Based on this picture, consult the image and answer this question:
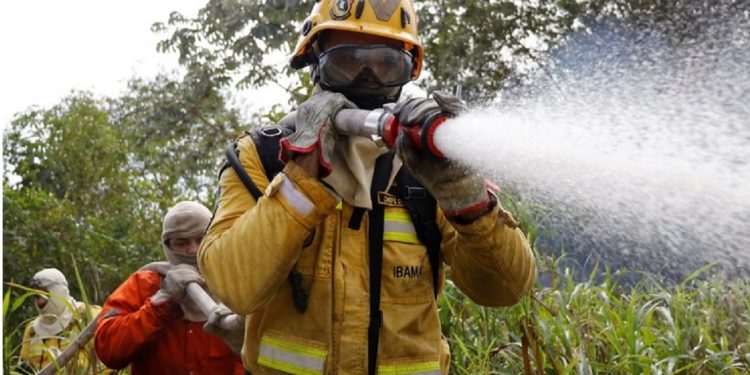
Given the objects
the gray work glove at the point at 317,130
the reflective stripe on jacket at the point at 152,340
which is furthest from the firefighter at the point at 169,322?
the gray work glove at the point at 317,130

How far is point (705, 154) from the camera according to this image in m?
2.27

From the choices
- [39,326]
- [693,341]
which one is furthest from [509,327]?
[39,326]

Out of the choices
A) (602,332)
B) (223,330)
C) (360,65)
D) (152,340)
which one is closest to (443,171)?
(360,65)

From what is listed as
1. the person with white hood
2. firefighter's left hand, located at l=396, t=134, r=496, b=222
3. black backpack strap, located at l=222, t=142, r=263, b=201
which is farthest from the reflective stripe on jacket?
firefighter's left hand, located at l=396, t=134, r=496, b=222

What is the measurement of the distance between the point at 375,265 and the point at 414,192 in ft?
0.79

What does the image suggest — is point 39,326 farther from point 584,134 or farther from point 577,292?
point 584,134

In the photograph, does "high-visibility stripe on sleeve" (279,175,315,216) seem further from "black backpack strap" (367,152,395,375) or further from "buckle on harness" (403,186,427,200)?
"buckle on harness" (403,186,427,200)

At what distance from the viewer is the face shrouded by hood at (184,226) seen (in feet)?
14.0

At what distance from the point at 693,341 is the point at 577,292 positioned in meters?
0.53

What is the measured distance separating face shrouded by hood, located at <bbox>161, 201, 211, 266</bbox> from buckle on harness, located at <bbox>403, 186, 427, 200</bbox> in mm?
1890

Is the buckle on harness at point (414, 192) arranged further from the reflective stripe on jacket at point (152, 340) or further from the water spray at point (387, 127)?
the reflective stripe on jacket at point (152, 340)

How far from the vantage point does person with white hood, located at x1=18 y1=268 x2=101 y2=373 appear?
3995mm

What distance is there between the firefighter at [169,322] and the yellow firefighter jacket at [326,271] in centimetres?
144

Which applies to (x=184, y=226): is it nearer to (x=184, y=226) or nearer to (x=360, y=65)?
(x=184, y=226)
